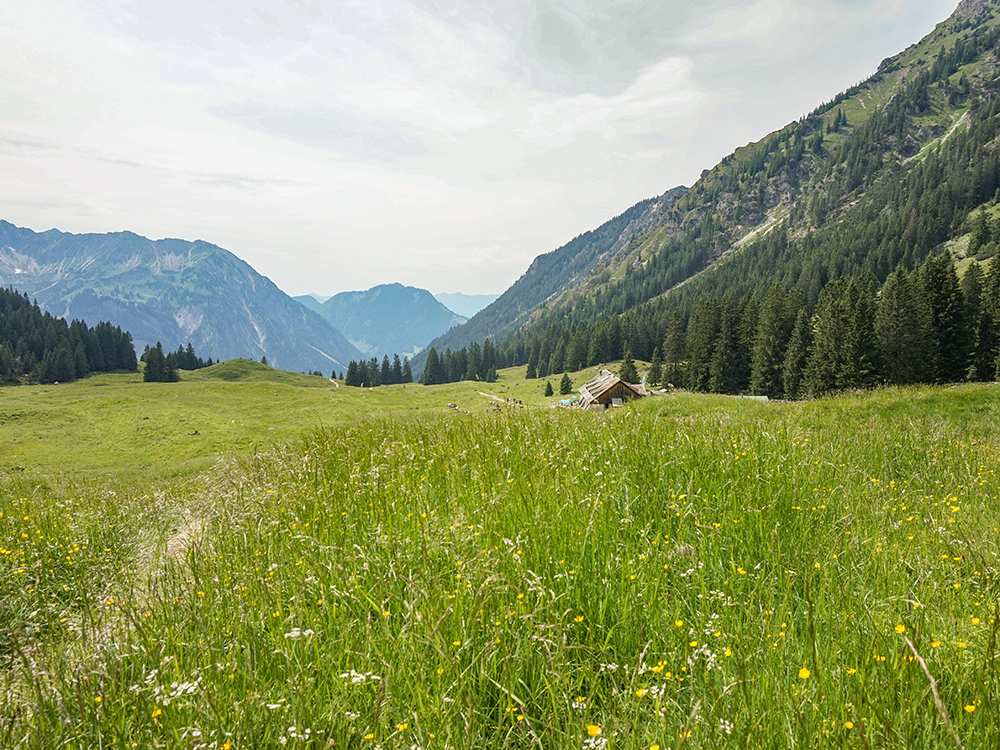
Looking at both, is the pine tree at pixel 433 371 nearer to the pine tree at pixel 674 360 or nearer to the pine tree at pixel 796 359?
the pine tree at pixel 674 360

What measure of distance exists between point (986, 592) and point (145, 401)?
77.2m

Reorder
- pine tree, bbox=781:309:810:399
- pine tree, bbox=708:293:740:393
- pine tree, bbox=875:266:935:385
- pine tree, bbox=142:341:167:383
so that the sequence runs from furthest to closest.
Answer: pine tree, bbox=142:341:167:383 < pine tree, bbox=708:293:740:393 < pine tree, bbox=781:309:810:399 < pine tree, bbox=875:266:935:385

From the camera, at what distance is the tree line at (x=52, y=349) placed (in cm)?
11362

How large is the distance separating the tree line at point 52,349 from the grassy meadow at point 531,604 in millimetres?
151313

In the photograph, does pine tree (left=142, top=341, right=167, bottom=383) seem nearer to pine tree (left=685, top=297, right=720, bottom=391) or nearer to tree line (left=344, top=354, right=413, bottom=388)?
tree line (left=344, top=354, right=413, bottom=388)

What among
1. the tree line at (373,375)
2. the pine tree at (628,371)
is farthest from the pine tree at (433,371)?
the pine tree at (628,371)

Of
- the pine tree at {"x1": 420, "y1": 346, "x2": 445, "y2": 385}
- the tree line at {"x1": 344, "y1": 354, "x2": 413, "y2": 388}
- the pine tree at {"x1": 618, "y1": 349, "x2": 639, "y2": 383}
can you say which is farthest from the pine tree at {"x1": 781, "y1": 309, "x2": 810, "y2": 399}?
the pine tree at {"x1": 420, "y1": 346, "x2": 445, "y2": 385}

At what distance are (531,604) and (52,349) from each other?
174259 millimetres

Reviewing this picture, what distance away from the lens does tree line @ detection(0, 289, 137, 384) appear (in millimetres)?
113625

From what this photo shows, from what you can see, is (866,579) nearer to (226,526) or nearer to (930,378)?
(226,526)

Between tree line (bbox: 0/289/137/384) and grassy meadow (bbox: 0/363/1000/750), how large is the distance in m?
151

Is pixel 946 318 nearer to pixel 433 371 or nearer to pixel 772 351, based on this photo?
pixel 772 351

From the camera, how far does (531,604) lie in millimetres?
3094

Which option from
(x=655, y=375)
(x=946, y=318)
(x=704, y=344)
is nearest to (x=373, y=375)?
(x=655, y=375)
